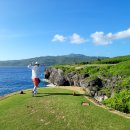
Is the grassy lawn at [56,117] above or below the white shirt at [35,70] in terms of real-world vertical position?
below

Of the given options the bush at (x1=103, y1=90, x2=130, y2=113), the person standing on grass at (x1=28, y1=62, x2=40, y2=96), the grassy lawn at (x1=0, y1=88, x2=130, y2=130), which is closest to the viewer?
the grassy lawn at (x1=0, y1=88, x2=130, y2=130)

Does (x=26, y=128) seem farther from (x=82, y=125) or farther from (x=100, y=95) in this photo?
(x=100, y=95)

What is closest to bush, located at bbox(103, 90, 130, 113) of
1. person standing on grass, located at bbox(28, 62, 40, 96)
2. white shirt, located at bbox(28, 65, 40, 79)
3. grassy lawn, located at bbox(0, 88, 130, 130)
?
grassy lawn, located at bbox(0, 88, 130, 130)

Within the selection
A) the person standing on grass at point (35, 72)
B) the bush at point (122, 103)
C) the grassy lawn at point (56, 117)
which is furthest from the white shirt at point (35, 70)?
the bush at point (122, 103)

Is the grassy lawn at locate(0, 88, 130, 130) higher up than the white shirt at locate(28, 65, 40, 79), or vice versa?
the white shirt at locate(28, 65, 40, 79)

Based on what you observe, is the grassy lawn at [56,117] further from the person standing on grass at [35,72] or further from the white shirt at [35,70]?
the white shirt at [35,70]

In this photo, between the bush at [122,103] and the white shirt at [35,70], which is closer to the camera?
the bush at [122,103]

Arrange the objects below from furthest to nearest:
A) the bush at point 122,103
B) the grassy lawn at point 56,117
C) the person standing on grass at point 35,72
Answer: the person standing on grass at point 35,72 < the bush at point 122,103 < the grassy lawn at point 56,117

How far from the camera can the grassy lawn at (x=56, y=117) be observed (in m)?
15.8

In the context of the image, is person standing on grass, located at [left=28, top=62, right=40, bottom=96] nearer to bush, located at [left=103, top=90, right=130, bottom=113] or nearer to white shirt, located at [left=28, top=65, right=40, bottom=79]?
white shirt, located at [left=28, top=65, right=40, bottom=79]

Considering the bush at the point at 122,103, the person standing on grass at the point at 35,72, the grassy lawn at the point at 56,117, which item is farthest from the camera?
the person standing on grass at the point at 35,72

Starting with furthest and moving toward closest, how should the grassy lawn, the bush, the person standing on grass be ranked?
1. the person standing on grass
2. the bush
3. the grassy lawn

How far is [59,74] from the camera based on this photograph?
83.6 metres

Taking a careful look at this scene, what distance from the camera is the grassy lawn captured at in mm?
15766
